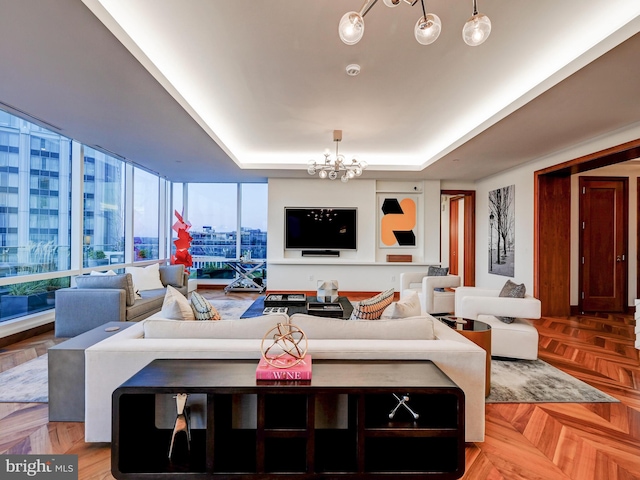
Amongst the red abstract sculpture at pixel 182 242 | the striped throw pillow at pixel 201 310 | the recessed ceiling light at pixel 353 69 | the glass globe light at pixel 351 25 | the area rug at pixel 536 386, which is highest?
the recessed ceiling light at pixel 353 69

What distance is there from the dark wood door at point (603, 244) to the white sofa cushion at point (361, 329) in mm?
4807

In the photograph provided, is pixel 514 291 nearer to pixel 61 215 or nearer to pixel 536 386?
pixel 536 386

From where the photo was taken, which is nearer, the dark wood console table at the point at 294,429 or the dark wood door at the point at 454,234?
the dark wood console table at the point at 294,429

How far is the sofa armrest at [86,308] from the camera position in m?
3.54

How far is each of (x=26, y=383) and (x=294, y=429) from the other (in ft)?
8.47

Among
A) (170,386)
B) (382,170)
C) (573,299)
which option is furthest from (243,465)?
(573,299)

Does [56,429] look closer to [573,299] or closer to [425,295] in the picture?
[425,295]

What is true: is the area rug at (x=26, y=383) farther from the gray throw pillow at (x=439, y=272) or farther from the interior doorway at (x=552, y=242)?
the interior doorway at (x=552, y=242)

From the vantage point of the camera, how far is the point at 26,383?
262 centimetres

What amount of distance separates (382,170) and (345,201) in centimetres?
110

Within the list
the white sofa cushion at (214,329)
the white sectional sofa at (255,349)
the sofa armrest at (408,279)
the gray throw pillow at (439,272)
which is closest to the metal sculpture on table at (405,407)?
the white sectional sofa at (255,349)

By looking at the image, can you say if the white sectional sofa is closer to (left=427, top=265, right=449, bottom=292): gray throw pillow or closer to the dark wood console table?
the dark wood console table

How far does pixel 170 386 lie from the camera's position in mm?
1373

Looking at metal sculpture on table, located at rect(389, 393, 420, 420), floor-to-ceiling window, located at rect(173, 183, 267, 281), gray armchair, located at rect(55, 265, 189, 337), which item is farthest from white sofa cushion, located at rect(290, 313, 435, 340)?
floor-to-ceiling window, located at rect(173, 183, 267, 281)
